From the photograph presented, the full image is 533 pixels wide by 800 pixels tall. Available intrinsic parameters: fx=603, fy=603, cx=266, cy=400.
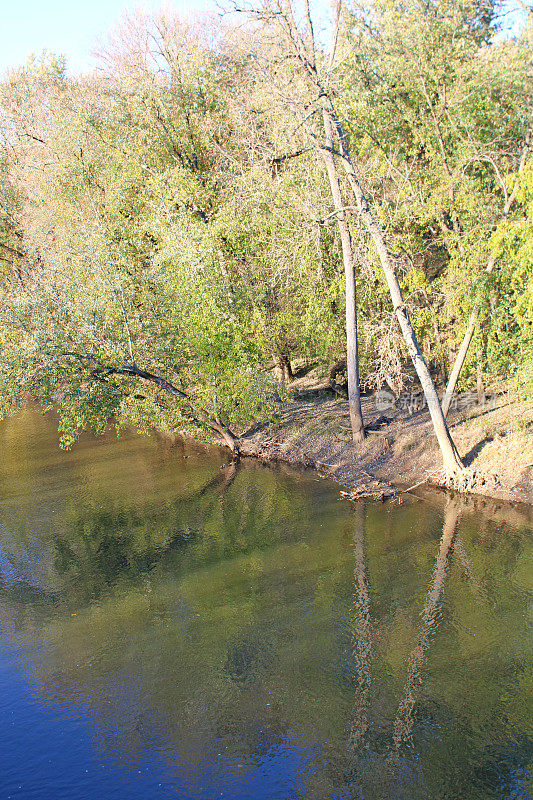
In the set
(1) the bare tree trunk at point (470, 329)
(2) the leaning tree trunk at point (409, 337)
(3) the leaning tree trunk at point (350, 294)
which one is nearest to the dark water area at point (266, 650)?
(2) the leaning tree trunk at point (409, 337)

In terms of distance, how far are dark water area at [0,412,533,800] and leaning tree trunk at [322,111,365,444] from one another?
381 centimetres

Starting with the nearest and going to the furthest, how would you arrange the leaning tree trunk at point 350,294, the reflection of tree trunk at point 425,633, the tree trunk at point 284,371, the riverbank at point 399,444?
the reflection of tree trunk at point 425,633 < the riverbank at point 399,444 < the leaning tree trunk at point 350,294 < the tree trunk at point 284,371

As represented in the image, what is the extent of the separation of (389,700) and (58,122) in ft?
109

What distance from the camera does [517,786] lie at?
8.34m

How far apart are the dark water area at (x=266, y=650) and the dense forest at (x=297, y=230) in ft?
15.6

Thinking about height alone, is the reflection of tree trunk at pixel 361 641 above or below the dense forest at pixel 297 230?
below

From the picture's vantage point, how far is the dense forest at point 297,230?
19.0 m

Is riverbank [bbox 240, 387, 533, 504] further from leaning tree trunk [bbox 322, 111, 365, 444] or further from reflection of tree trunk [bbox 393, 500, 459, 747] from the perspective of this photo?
reflection of tree trunk [bbox 393, 500, 459, 747]

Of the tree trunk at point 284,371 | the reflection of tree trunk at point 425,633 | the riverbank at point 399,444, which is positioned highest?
the tree trunk at point 284,371

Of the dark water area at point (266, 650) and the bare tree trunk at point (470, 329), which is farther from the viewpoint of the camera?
the bare tree trunk at point (470, 329)

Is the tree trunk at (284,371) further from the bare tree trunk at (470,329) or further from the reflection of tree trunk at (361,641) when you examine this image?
the reflection of tree trunk at (361,641)

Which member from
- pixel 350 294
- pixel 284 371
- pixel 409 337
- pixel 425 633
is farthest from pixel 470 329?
pixel 284 371

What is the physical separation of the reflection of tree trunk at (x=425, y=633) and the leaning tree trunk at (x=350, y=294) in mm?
6029

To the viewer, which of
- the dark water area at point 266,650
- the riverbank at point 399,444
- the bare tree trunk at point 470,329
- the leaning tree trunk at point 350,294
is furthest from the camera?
the leaning tree trunk at point 350,294
